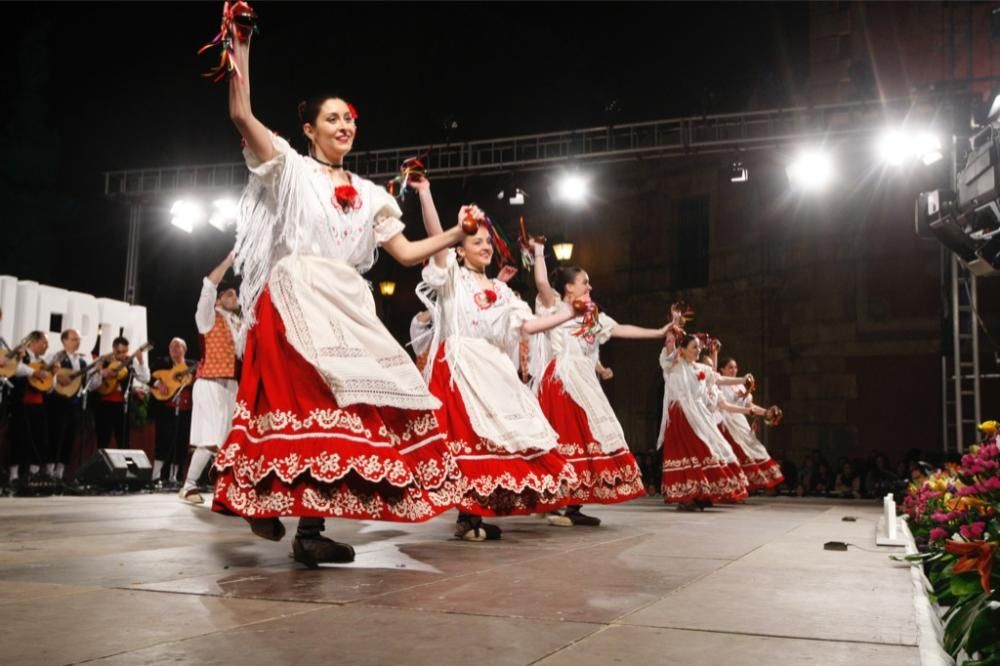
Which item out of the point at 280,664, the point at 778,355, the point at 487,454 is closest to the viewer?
the point at 280,664

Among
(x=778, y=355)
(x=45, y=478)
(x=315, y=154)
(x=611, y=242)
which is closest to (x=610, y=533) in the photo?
(x=315, y=154)

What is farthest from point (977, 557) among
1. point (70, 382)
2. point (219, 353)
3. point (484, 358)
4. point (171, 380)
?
point (171, 380)

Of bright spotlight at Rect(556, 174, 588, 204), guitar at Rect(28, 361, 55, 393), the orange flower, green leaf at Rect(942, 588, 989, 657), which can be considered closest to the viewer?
the orange flower

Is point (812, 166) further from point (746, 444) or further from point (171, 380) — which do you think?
point (171, 380)

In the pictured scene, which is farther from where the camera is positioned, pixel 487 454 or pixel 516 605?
pixel 487 454

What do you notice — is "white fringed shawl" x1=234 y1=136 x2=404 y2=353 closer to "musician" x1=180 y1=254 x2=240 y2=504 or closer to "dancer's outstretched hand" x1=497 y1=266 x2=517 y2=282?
"dancer's outstretched hand" x1=497 y1=266 x2=517 y2=282

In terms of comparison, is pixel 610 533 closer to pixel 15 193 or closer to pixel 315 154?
pixel 315 154

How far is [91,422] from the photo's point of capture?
9656mm

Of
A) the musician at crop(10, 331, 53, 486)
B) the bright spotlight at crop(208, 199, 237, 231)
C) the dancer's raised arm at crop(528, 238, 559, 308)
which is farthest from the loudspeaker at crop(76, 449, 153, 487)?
the dancer's raised arm at crop(528, 238, 559, 308)

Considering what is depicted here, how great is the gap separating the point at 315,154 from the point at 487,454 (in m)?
1.62

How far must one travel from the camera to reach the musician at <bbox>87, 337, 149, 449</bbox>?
8.97 metres

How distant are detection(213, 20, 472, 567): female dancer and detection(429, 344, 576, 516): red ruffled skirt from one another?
93 centimetres

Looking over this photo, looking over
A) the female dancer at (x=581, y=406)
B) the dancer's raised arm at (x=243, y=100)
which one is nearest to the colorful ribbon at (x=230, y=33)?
the dancer's raised arm at (x=243, y=100)

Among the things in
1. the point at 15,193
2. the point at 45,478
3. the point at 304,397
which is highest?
the point at 15,193
